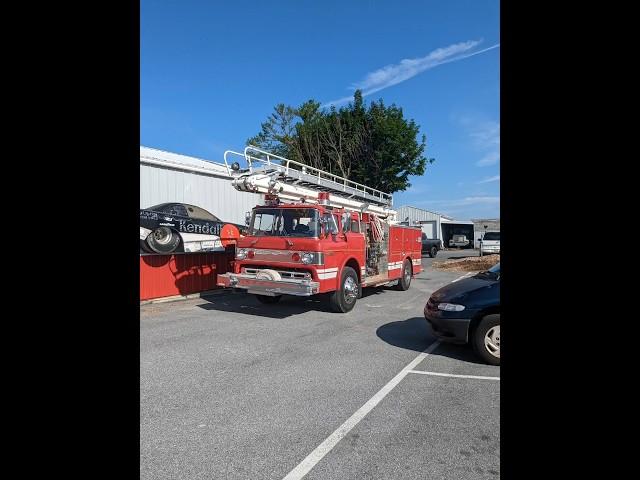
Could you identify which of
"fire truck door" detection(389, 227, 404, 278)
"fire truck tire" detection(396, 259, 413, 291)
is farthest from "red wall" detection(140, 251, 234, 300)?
"fire truck tire" detection(396, 259, 413, 291)

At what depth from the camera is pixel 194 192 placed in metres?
14.6

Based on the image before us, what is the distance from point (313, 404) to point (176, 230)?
303 inches

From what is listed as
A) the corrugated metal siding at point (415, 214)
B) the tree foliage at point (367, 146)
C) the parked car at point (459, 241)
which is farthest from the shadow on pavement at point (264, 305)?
the corrugated metal siding at point (415, 214)

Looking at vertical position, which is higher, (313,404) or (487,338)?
(487,338)

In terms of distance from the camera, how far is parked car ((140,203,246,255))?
9908 millimetres

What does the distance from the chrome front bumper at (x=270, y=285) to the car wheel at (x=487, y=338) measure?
11.0 feet

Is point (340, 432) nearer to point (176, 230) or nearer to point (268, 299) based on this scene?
point (268, 299)

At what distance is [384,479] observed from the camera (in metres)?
2.65

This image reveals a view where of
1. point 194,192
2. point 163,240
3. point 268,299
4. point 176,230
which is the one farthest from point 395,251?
point 194,192

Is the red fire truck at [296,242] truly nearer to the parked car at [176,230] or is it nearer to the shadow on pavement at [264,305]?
the shadow on pavement at [264,305]

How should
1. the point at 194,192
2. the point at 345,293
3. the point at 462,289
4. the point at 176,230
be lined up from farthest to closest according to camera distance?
the point at 194,192, the point at 176,230, the point at 345,293, the point at 462,289

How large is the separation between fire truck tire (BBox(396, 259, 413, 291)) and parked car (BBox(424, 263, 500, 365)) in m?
7.22
